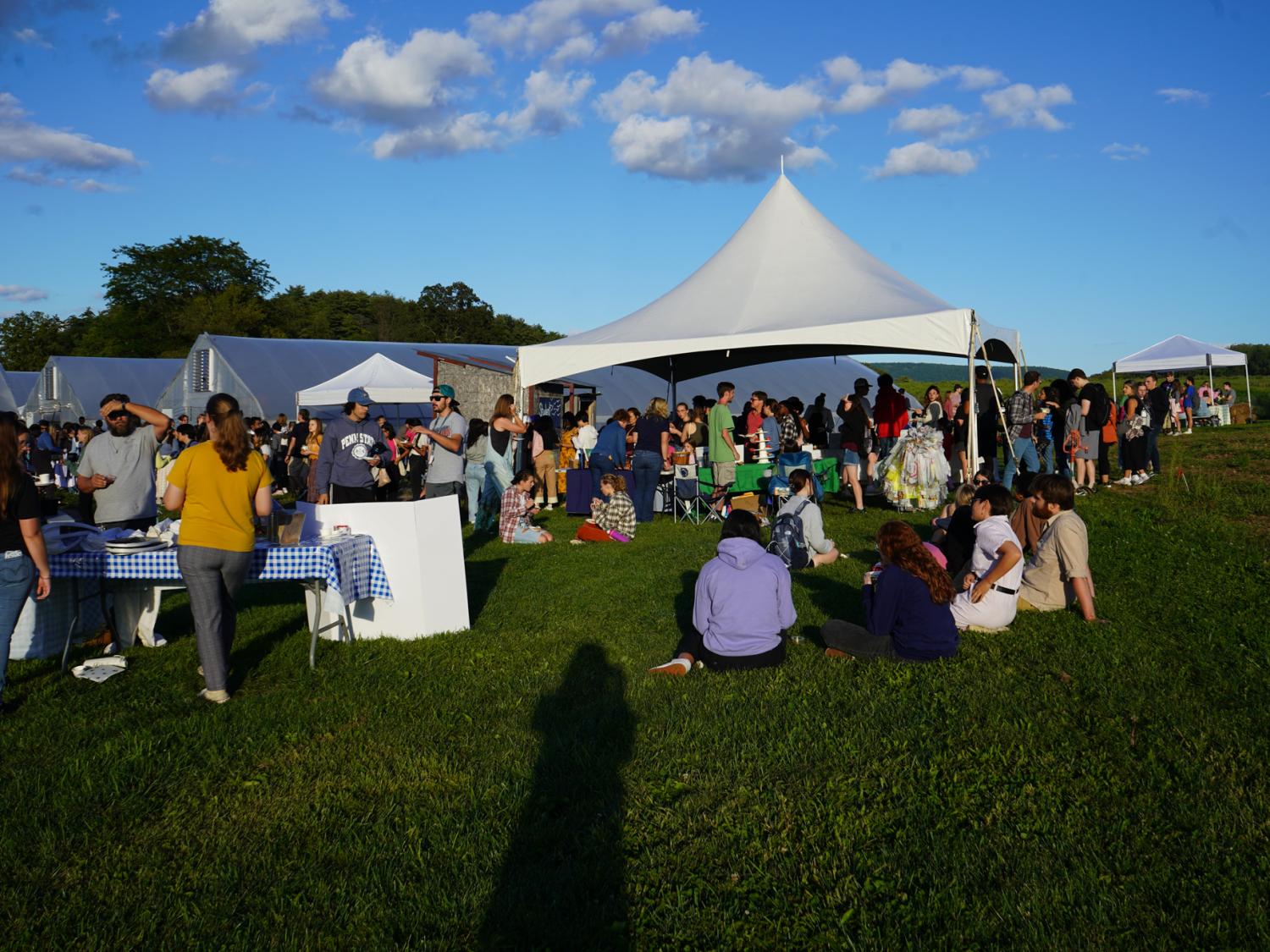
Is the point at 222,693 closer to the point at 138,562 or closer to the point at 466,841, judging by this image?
the point at 138,562

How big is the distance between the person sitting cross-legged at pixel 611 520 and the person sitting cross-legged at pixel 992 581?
17.5ft

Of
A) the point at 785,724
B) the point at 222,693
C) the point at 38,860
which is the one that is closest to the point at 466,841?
the point at 38,860

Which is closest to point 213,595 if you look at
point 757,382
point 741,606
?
point 741,606

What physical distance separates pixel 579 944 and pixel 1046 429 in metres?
Answer: 13.1

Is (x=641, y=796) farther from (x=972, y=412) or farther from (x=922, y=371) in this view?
(x=922, y=371)

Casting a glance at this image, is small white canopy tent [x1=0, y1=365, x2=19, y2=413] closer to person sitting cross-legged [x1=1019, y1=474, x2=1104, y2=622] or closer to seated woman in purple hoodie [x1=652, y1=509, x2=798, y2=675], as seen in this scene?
seated woman in purple hoodie [x1=652, y1=509, x2=798, y2=675]

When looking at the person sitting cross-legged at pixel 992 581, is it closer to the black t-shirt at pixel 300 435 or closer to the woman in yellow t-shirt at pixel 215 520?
the woman in yellow t-shirt at pixel 215 520

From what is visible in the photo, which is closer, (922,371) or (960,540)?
(960,540)

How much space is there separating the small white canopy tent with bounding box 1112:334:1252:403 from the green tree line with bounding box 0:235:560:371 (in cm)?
4282

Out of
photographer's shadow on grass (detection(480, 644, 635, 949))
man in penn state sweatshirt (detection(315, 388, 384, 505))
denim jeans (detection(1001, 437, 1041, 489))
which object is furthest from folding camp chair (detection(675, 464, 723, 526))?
photographer's shadow on grass (detection(480, 644, 635, 949))

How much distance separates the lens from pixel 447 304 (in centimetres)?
7262

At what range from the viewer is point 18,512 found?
4.94 metres

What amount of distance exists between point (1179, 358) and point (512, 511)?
26.5 metres

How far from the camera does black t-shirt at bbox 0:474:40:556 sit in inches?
194
